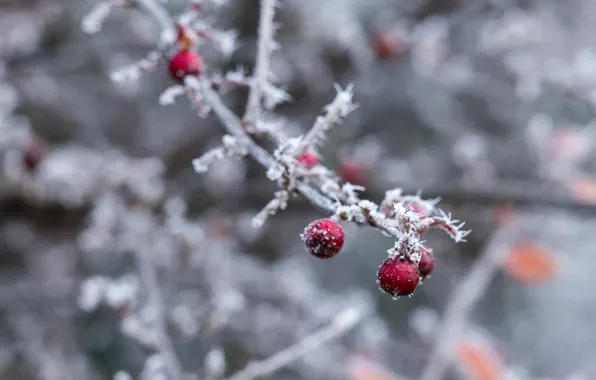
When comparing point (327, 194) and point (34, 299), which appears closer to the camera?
point (327, 194)

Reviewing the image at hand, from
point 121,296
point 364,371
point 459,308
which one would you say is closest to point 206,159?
point 121,296

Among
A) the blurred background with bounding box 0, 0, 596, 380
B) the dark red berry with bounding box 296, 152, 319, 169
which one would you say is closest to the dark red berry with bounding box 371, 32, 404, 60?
the blurred background with bounding box 0, 0, 596, 380

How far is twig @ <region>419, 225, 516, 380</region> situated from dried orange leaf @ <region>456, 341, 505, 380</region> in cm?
60

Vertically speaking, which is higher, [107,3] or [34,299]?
[34,299]

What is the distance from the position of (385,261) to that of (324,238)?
88 millimetres

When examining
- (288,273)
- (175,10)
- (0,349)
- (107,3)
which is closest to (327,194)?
(107,3)

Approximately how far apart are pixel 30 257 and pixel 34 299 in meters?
1.04

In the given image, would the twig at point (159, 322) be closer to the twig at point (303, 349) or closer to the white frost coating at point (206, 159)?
the twig at point (303, 349)

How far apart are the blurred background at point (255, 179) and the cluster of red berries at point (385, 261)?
0.85m

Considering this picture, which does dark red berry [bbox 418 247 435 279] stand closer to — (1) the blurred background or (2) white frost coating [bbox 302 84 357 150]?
(2) white frost coating [bbox 302 84 357 150]

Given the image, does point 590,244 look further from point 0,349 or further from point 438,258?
point 0,349

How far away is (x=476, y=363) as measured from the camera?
3.42m

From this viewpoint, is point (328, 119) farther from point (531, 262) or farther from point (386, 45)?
point (531, 262)

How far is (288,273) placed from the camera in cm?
308
